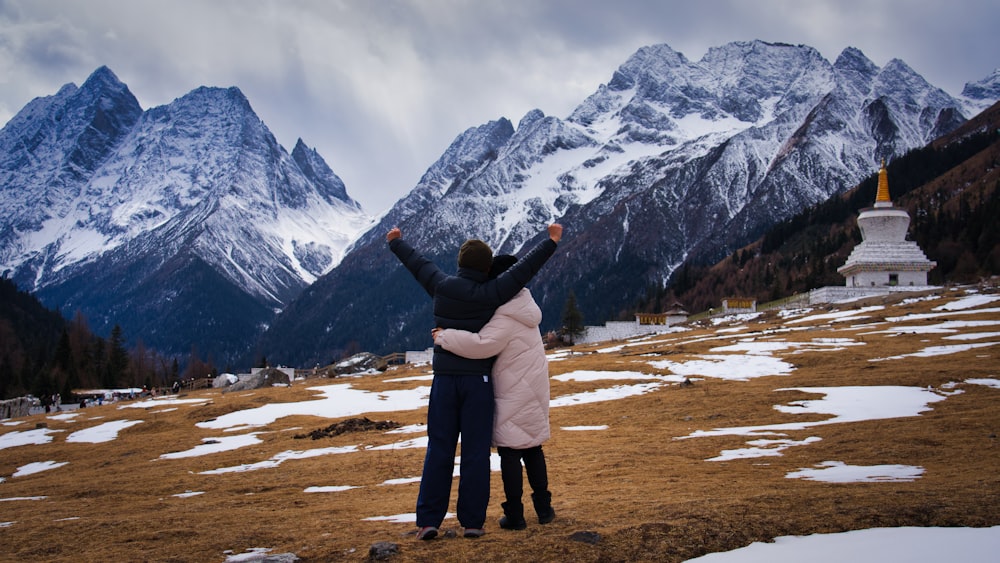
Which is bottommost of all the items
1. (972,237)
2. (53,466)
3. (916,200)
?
(53,466)

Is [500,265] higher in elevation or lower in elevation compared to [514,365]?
higher

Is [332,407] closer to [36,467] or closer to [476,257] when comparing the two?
[36,467]

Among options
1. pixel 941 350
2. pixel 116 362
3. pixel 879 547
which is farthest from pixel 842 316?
pixel 116 362

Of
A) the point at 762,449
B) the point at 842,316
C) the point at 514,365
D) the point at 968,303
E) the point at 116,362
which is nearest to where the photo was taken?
the point at 514,365

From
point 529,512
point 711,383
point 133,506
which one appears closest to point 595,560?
point 529,512

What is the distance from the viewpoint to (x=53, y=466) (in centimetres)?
2266

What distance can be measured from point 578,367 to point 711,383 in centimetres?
1388

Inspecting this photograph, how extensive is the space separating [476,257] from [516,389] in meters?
1.56

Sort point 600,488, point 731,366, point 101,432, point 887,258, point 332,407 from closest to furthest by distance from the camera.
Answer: point 600,488 < point 101,432 < point 731,366 < point 332,407 < point 887,258

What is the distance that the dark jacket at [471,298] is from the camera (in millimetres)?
7980

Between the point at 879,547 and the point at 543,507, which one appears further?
the point at 543,507

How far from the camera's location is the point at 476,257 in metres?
8.20

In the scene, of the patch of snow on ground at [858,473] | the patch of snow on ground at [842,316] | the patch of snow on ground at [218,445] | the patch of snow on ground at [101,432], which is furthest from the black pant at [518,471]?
the patch of snow on ground at [842,316]

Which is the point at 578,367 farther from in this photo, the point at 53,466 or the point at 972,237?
the point at 972,237
